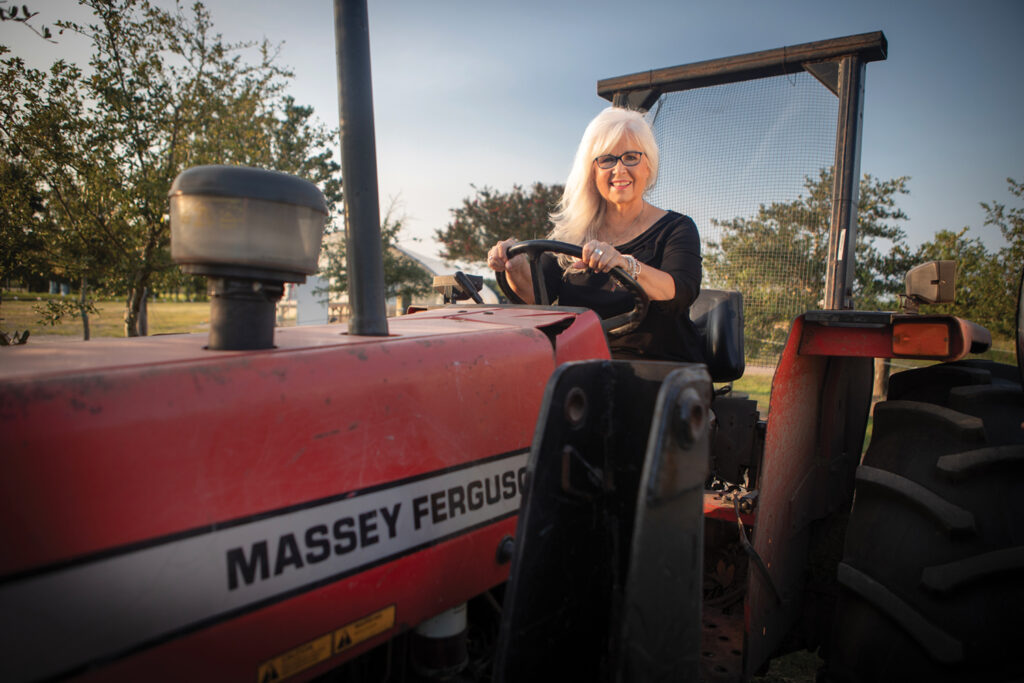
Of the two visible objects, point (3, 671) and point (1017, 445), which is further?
point (1017, 445)

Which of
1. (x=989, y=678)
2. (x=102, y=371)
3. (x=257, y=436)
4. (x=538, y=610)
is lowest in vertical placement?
(x=989, y=678)

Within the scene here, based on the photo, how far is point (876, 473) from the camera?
164 centimetres

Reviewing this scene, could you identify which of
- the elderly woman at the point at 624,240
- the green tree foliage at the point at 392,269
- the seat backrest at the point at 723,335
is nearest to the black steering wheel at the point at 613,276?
the elderly woman at the point at 624,240

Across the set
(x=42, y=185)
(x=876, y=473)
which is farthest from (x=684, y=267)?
(x=42, y=185)

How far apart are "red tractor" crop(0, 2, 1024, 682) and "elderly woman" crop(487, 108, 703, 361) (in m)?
0.59

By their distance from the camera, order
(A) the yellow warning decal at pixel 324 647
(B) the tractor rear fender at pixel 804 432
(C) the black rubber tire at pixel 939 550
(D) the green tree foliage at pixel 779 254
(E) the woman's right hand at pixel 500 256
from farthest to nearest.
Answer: (D) the green tree foliage at pixel 779 254, (E) the woman's right hand at pixel 500 256, (B) the tractor rear fender at pixel 804 432, (C) the black rubber tire at pixel 939 550, (A) the yellow warning decal at pixel 324 647

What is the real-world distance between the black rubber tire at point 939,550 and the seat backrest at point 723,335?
2.19 feet

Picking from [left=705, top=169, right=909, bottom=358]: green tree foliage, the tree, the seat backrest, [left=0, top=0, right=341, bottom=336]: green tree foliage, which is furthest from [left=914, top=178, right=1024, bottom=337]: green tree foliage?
[left=0, top=0, right=341, bottom=336]: green tree foliage

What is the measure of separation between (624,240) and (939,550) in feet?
4.65

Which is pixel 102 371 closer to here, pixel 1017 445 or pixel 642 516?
pixel 642 516

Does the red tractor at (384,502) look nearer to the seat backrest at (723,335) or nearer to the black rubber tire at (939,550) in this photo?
the black rubber tire at (939,550)

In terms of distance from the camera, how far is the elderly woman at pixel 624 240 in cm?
212

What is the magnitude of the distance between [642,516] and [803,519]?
3.97ft

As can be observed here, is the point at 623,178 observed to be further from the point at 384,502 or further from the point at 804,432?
the point at 384,502
